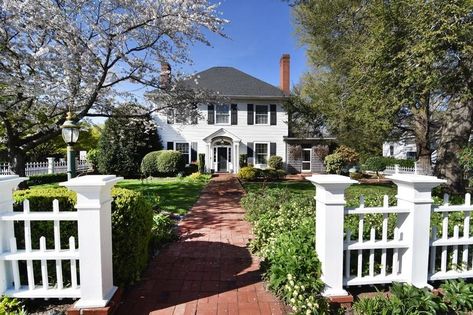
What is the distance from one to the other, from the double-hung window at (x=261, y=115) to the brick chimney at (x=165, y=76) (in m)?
9.65

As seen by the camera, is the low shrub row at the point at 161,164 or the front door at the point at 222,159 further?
the front door at the point at 222,159

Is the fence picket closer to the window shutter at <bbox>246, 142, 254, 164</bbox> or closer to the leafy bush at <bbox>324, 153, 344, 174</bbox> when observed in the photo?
the window shutter at <bbox>246, 142, 254, 164</bbox>

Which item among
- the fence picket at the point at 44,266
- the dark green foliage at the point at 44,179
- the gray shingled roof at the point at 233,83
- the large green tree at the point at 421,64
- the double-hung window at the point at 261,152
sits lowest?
the dark green foliage at the point at 44,179

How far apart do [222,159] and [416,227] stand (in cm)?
1685

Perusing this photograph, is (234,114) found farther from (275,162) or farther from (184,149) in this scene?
(275,162)

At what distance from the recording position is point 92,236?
2414mm

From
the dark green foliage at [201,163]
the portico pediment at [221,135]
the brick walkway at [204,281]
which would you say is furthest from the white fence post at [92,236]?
the portico pediment at [221,135]

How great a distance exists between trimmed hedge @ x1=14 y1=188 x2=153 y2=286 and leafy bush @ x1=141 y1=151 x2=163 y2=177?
44.5ft

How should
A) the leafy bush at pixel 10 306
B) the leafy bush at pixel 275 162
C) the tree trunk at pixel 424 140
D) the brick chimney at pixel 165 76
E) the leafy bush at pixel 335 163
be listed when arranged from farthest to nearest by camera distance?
1. the leafy bush at pixel 275 162
2. the leafy bush at pixel 335 163
3. the tree trunk at pixel 424 140
4. the brick chimney at pixel 165 76
5. the leafy bush at pixel 10 306

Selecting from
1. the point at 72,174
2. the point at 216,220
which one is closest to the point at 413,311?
the point at 216,220

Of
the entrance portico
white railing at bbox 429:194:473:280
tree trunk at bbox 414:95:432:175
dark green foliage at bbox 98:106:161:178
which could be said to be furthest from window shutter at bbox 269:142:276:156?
white railing at bbox 429:194:473:280

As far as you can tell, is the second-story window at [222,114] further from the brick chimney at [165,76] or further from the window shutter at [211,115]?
the brick chimney at [165,76]

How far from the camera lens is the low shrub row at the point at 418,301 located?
2387mm

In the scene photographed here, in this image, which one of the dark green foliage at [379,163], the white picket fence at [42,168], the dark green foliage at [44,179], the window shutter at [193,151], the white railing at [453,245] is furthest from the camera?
the dark green foliage at [379,163]
